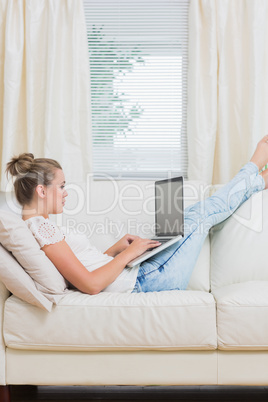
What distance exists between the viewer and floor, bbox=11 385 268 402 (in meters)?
2.20

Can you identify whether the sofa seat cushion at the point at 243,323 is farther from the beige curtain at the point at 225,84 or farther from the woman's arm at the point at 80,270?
the beige curtain at the point at 225,84

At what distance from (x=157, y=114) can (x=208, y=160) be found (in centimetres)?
57

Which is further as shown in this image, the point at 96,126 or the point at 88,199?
the point at 96,126

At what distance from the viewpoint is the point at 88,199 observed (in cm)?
279

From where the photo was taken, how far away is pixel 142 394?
226 cm

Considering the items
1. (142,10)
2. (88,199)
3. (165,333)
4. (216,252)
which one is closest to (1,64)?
(142,10)

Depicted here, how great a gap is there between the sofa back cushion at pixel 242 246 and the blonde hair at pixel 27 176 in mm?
1001

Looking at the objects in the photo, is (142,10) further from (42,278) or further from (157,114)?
(42,278)

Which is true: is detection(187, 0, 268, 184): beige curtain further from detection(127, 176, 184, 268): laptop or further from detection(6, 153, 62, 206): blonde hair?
detection(6, 153, 62, 206): blonde hair

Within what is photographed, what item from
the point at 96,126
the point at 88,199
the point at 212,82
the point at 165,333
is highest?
the point at 212,82

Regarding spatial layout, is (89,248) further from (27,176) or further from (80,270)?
(27,176)

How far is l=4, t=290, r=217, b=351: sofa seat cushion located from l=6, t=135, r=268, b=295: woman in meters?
0.13

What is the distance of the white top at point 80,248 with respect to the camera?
203 cm

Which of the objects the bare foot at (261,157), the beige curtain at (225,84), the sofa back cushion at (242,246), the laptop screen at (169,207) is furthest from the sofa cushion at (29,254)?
the beige curtain at (225,84)
